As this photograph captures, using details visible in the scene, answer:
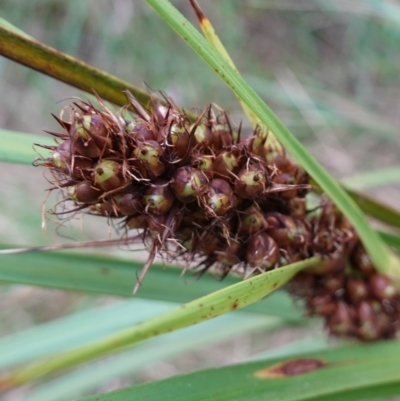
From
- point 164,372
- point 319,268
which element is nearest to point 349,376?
point 319,268

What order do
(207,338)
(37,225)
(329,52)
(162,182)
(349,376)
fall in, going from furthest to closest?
(329,52), (37,225), (207,338), (349,376), (162,182)

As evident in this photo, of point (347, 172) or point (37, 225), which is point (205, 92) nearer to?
point (347, 172)

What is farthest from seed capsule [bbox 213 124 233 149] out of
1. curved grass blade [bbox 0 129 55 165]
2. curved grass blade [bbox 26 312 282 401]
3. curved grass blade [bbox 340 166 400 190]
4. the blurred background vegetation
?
the blurred background vegetation

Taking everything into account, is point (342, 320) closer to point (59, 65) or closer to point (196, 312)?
point (196, 312)

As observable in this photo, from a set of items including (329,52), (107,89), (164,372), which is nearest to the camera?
(107,89)

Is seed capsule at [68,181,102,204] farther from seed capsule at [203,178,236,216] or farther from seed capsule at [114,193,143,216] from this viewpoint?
seed capsule at [203,178,236,216]

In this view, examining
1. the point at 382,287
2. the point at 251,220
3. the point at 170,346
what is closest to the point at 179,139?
the point at 251,220
